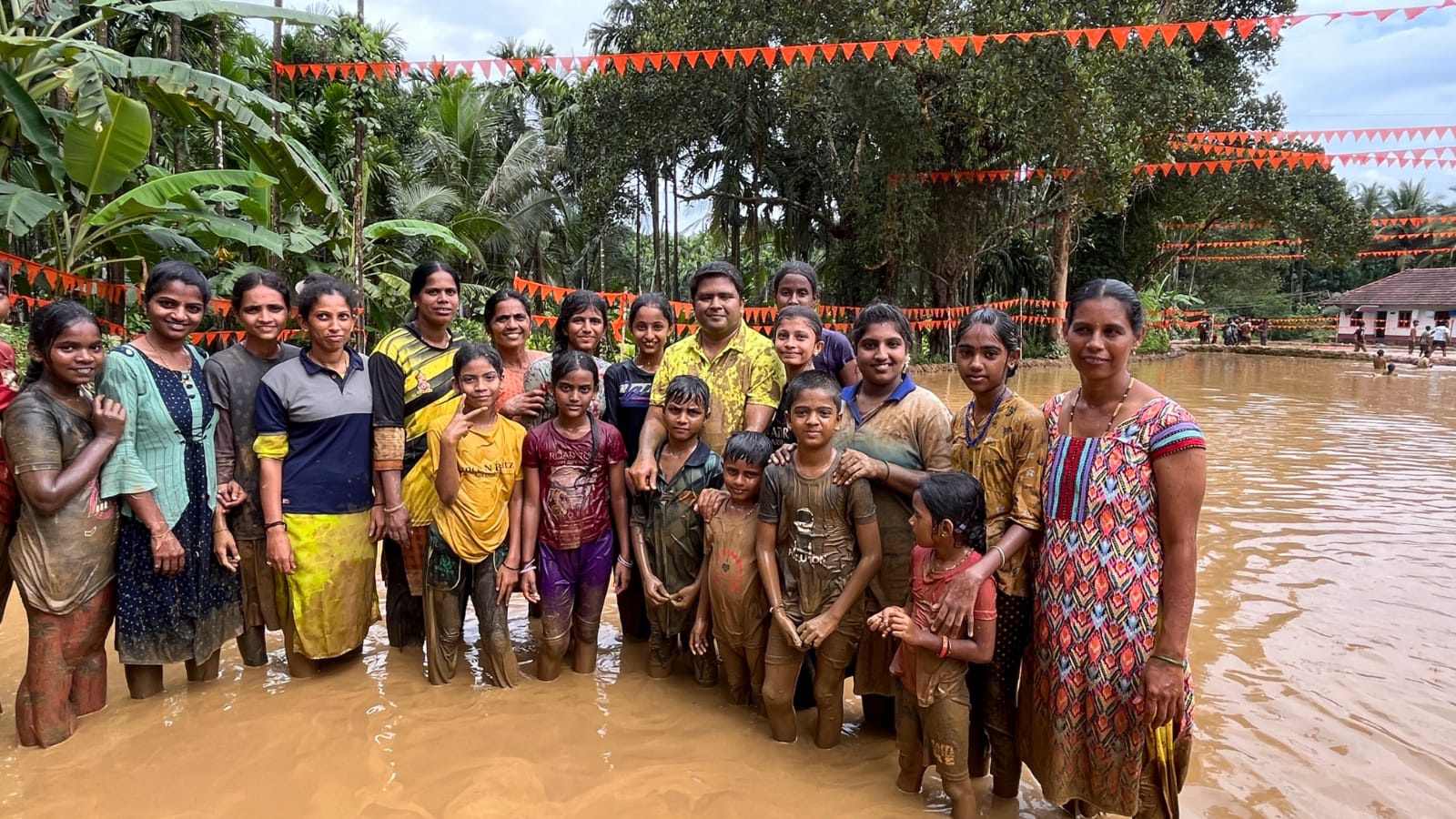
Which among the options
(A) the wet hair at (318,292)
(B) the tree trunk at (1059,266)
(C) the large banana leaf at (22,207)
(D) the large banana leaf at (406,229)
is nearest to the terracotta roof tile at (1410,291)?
(B) the tree trunk at (1059,266)

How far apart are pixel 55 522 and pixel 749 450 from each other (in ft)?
8.62

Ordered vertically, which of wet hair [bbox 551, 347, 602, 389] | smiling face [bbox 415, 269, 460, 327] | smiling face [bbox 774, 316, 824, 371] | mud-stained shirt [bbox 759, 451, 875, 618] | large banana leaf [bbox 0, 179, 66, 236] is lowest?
mud-stained shirt [bbox 759, 451, 875, 618]

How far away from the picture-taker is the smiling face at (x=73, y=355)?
2838 mm

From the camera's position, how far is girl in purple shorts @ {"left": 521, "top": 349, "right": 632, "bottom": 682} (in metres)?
3.40

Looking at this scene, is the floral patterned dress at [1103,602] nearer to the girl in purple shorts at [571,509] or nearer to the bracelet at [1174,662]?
the bracelet at [1174,662]

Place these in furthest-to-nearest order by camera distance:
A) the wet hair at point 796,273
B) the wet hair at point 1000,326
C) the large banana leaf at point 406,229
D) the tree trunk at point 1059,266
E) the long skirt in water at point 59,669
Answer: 1. the tree trunk at point 1059,266
2. the large banana leaf at point 406,229
3. the wet hair at point 796,273
4. the long skirt in water at point 59,669
5. the wet hair at point 1000,326

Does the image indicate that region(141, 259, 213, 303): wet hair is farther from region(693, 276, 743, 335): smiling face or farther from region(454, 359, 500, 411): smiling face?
region(693, 276, 743, 335): smiling face

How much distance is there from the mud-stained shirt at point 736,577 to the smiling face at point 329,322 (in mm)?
1810

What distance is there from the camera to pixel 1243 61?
892 inches

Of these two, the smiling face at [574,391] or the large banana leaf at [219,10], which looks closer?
the smiling face at [574,391]

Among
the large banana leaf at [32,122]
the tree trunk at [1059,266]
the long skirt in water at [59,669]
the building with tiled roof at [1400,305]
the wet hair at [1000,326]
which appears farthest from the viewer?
the building with tiled roof at [1400,305]

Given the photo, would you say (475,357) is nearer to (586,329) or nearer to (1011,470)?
(586,329)

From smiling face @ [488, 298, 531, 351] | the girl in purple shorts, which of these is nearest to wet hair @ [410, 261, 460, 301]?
smiling face @ [488, 298, 531, 351]

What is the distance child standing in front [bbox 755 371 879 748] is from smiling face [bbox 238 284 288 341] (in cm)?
224
